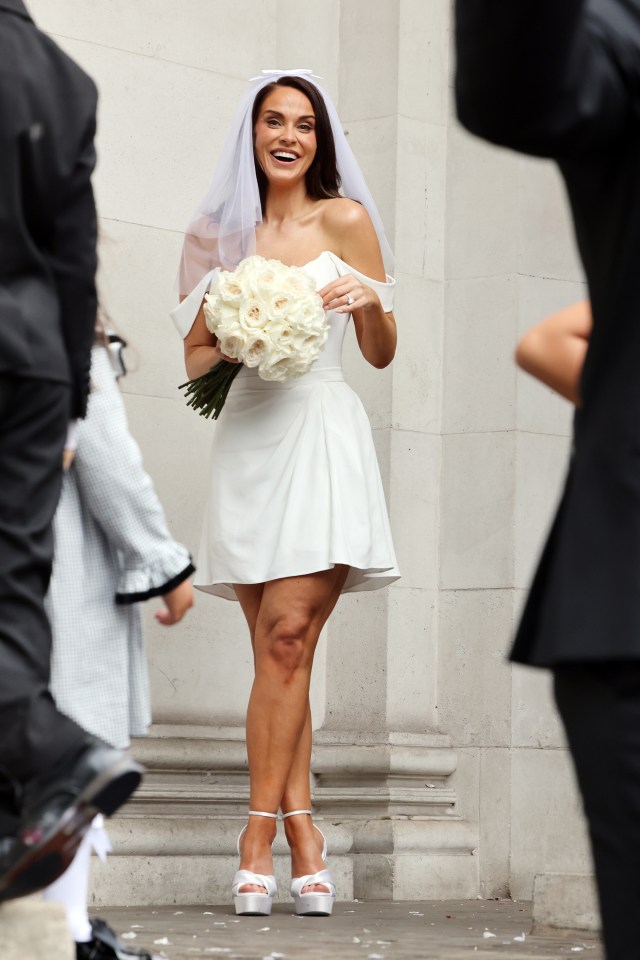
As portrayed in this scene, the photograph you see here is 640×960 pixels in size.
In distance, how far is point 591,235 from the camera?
1685 millimetres

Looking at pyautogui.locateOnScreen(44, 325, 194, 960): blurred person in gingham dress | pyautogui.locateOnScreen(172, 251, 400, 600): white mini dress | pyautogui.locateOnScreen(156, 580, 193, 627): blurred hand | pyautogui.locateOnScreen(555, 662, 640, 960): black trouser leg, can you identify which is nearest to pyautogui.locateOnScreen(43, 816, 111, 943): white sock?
pyautogui.locateOnScreen(44, 325, 194, 960): blurred person in gingham dress

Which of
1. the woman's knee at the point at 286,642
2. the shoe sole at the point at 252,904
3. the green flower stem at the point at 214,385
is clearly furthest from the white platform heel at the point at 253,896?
the green flower stem at the point at 214,385

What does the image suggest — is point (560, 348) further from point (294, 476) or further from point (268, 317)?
point (294, 476)

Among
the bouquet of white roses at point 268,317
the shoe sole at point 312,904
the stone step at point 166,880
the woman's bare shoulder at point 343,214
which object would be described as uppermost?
the woman's bare shoulder at point 343,214

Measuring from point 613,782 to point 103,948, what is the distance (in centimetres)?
203

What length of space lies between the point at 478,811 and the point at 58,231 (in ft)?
13.2

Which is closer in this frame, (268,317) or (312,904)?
(268,317)

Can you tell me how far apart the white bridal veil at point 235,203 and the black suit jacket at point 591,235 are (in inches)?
147

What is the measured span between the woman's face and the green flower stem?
0.67 metres

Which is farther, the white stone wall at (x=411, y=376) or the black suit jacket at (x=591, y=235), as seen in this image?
the white stone wall at (x=411, y=376)

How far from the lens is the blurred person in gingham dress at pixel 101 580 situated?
3.38 meters

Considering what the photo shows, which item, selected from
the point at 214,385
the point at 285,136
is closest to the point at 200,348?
the point at 214,385

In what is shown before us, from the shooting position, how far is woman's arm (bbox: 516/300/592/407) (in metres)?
2.07

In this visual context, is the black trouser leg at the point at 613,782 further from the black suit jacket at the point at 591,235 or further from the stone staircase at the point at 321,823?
the stone staircase at the point at 321,823
